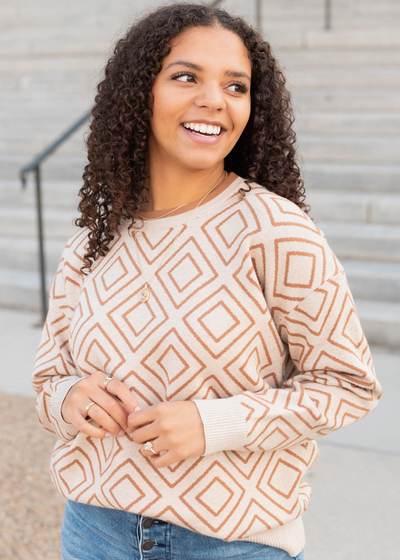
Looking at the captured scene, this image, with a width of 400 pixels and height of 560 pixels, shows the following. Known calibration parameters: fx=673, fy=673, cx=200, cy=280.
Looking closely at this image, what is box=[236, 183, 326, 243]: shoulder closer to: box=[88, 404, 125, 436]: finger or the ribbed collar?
the ribbed collar

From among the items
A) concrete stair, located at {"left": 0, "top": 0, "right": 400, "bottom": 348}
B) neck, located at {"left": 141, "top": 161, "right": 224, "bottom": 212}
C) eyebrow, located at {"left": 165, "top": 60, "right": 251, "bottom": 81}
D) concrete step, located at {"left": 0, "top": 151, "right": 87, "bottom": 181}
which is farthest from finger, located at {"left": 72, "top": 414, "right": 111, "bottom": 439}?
concrete step, located at {"left": 0, "top": 151, "right": 87, "bottom": 181}

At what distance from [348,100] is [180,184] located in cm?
485

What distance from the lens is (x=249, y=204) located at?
4.33ft

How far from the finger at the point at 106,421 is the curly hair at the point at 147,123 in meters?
0.35

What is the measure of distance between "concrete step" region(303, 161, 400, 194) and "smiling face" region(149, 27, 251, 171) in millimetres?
3677

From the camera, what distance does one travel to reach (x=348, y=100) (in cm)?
590

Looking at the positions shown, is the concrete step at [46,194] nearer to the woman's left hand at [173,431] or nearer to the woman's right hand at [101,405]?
the woman's right hand at [101,405]

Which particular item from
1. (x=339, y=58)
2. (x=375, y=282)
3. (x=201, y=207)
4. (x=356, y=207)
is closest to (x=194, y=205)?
(x=201, y=207)

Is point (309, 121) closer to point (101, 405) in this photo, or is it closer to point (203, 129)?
point (203, 129)

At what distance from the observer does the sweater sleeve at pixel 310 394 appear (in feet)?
4.01

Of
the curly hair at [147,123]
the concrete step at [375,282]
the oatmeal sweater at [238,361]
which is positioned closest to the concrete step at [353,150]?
the concrete step at [375,282]

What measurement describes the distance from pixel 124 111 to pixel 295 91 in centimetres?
509

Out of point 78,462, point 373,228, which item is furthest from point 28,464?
point 373,228

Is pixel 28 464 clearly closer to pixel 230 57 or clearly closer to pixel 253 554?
pixel 253 554
